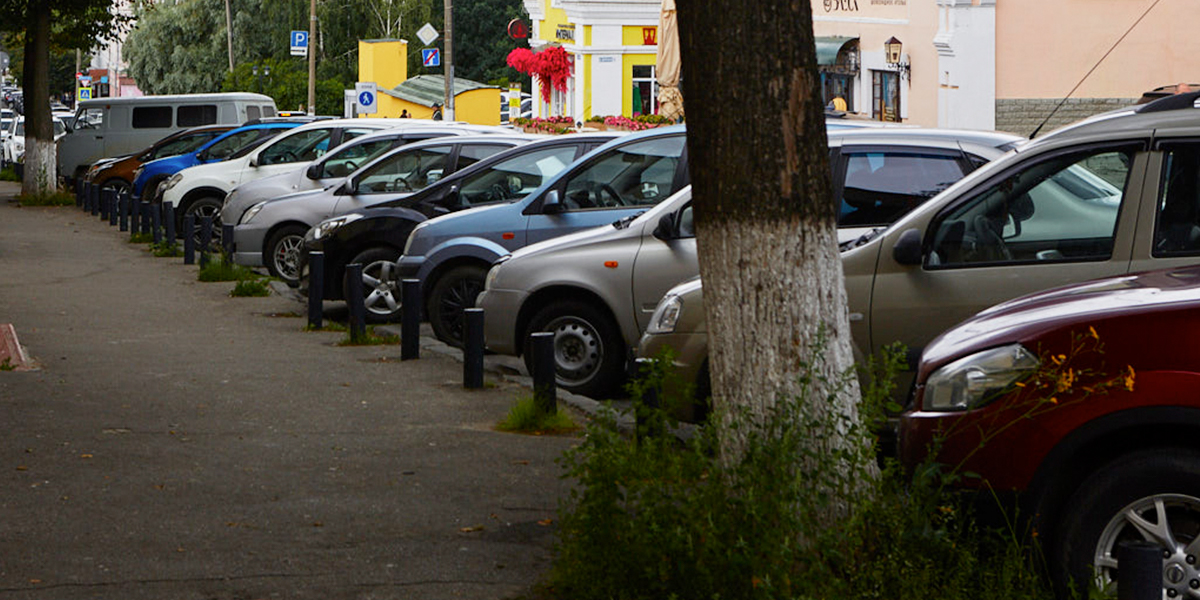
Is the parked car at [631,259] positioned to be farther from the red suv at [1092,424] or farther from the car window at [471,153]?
the car window at [471,153]

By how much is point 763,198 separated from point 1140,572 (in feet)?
6.84

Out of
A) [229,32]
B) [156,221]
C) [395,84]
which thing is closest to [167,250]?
[156,221]

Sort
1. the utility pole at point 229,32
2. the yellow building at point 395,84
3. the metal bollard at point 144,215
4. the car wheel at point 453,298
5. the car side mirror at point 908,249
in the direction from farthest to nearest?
the utility pole at point 229,32 → the yellow building at point 395,84 → the metal bollard at point 144,215 → the car wheel at point 453,298 → the car side mirror at point 908,249

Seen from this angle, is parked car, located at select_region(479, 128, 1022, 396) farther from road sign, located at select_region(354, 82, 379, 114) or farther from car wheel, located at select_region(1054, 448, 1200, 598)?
road sign, located at select_region(354, 82, 379, 114)

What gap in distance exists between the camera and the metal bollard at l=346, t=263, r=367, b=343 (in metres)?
12.9

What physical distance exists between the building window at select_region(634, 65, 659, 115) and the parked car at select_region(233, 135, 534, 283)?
3543 cm

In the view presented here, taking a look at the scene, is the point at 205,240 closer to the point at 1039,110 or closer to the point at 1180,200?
the point at 1180,200

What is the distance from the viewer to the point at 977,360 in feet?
17.5

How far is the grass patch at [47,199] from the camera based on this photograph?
3262cm

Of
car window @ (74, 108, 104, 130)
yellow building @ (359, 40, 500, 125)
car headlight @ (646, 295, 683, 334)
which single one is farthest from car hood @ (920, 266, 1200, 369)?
yellow building @ (359, 40, 500, 125)

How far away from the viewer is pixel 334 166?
61.6 ft

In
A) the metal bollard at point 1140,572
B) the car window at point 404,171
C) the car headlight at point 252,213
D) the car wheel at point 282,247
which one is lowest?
the metal bollard at point 1140,572

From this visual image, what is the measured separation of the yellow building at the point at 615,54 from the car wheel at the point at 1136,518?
154 ft

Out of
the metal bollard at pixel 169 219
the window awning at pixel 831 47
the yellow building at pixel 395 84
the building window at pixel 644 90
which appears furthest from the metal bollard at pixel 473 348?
the yellow building at pixel 395 84
